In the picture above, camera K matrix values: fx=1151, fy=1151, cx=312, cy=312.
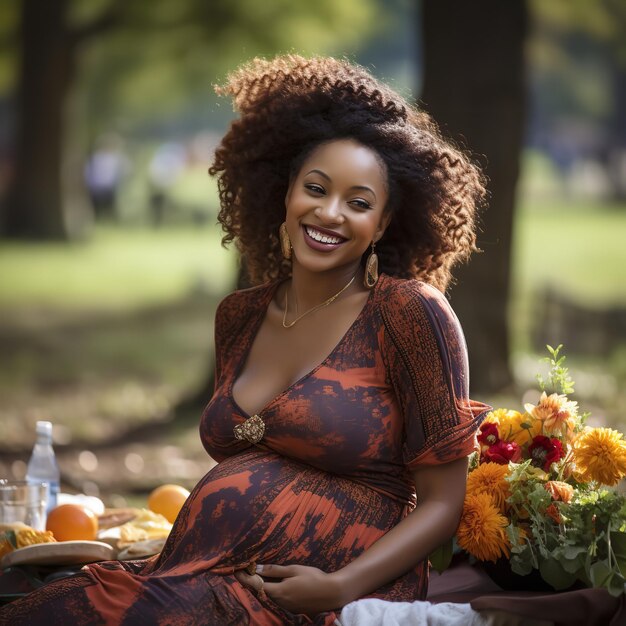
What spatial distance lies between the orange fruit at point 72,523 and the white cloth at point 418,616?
1417 mm

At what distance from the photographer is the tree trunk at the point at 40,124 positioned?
16.8 m

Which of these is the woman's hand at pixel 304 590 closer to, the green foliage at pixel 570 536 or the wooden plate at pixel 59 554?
the green foliage at pixel 570 536

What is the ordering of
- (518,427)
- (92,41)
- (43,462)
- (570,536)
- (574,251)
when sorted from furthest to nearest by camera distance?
(92,41) < (574,251) < (43,462) < (518,427) < (570,536)

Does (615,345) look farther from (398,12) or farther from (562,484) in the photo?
(562,484)

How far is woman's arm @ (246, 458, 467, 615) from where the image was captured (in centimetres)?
291

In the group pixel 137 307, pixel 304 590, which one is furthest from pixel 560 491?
Result: pixel 137 307

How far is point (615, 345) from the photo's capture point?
1283 centimetres

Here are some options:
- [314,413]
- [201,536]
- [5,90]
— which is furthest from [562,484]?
[5,90]

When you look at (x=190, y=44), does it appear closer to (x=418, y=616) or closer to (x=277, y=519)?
(x=277, y=519)

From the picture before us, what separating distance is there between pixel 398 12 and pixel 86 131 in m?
5.56

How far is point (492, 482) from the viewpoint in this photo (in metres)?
3.24

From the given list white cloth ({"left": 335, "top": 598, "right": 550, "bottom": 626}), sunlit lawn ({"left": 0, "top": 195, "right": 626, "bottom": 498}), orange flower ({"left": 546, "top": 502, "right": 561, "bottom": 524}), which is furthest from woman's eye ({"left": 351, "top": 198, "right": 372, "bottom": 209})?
sunlit lawn ({"left": 0, "top": 195, "right": 626, "bottom": 498})

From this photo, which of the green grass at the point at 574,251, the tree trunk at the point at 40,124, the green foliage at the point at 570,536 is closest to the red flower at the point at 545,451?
the green foliage at the point at 570,536

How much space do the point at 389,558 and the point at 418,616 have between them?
0.17 meters
